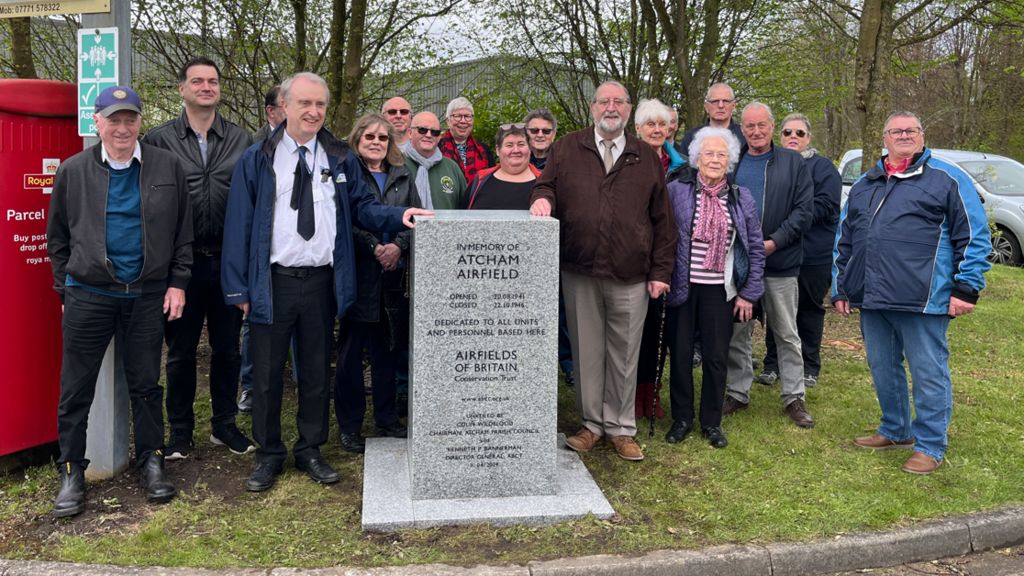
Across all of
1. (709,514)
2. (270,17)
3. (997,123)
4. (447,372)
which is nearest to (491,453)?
(447,372)

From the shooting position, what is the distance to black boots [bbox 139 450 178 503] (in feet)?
15.0

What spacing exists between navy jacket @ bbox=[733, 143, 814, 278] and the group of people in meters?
0.02

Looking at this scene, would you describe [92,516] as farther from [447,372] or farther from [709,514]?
[709,514]

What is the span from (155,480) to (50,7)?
2574 millimetres

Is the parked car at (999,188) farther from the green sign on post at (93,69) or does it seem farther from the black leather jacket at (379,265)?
the green sign on post at (93,69)

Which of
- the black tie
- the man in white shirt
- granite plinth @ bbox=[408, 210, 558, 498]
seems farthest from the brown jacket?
the black tie

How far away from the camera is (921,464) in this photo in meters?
5.16

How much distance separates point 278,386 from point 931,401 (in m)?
3.72

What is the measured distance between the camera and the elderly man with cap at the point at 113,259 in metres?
4.33

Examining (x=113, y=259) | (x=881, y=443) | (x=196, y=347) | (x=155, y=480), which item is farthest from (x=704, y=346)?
(x=113, y=259)

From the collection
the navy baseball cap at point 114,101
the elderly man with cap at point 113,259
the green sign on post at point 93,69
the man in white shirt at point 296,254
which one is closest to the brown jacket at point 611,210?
the man in white shirt at point 296,254

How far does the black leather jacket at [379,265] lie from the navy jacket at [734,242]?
5.38 ft

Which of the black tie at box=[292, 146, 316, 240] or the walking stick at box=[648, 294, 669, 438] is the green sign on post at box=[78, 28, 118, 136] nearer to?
the black tie at box=[292, 146, 316, 240]

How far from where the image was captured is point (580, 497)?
4.66 m
